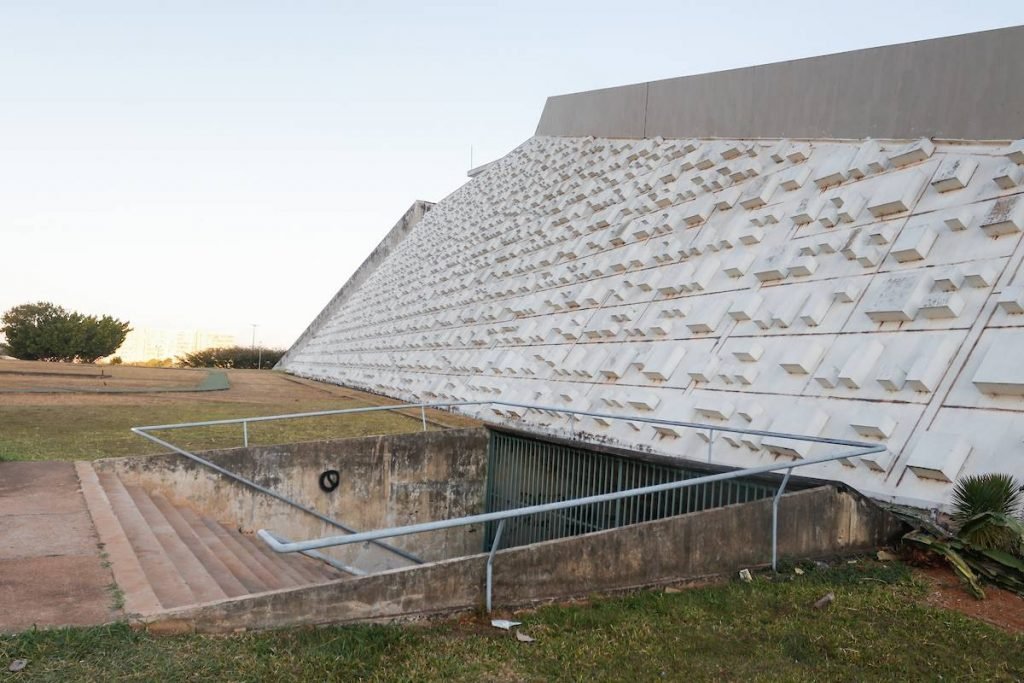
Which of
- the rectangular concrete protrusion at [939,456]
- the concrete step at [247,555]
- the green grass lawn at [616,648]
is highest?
the rectangular concrete protrusion at [939,456]

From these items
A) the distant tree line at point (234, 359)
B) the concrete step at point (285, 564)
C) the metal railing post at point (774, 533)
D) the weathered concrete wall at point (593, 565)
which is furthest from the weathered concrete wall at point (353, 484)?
the distant tree line at point (234, 359)

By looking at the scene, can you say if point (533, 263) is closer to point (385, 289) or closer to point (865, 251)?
point (865, 251)

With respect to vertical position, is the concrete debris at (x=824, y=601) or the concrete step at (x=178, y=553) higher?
the concrete debris at (x=824, y=601)

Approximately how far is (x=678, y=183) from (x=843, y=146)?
3.39 meters

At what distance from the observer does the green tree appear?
4084 cm

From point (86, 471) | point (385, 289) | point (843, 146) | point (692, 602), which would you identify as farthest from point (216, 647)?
point (385, 289)

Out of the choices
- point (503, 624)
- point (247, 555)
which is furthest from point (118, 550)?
point (503, 624)

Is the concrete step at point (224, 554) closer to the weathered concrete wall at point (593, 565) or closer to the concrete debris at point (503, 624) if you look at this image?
the weathered concrete wall at point (593, 565)

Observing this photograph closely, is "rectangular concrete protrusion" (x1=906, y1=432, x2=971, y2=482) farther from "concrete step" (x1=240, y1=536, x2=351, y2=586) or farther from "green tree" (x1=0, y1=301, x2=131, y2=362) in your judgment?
"green tree" (x1=0, y1=301, x2=131, y2=362)

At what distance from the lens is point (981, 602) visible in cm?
441

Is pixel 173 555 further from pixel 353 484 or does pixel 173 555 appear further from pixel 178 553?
pixel 353 484

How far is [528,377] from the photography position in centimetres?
1214

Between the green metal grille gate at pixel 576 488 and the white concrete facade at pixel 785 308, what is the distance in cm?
45

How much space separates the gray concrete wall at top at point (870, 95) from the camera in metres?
7.37
